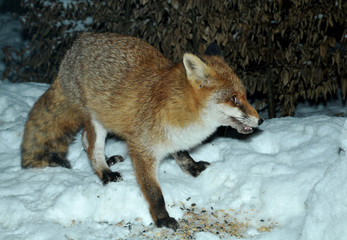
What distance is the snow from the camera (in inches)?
102

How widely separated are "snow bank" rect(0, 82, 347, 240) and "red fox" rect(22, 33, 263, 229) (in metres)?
0.17

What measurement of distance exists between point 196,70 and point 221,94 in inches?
10.3

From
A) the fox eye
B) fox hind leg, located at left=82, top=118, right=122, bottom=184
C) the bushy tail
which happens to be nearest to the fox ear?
the fox eye

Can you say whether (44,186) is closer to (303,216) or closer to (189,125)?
(189,125)

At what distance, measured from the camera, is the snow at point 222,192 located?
8.49 feet

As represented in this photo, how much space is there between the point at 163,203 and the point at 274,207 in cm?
86

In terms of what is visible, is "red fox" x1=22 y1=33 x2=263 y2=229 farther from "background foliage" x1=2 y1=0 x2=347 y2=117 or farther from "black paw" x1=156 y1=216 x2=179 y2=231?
"background foliage" x1=2 y1=0 x2=347 y2=117

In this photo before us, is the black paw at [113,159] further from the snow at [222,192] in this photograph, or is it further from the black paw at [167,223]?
the black paw at [167,223]

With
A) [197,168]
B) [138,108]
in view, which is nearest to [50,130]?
[138,108]

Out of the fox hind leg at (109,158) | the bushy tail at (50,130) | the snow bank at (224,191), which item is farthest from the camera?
the fox hind leg at (109,158)

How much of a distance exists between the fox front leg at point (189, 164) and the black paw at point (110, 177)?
0.59m

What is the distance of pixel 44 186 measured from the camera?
3322 mm

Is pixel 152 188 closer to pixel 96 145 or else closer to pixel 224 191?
pixel 224 191

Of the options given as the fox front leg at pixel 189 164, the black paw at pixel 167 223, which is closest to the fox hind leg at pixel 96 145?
the fox front leg at pixel 189 164
